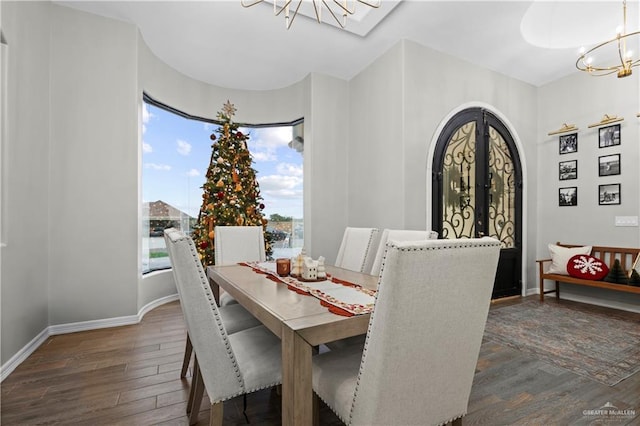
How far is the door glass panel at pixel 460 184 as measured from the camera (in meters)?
3.87

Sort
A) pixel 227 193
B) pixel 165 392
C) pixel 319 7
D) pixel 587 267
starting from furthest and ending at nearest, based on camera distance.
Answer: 1. pixel 227 193
2. pixel 587 267
3. pixel 319 7
4. pixel 165 392

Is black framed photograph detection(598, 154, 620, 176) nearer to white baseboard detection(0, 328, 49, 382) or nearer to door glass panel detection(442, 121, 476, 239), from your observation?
door glass panel detection(442, 121, 476, 239)

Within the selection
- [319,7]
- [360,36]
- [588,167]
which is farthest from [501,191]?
[319,7]

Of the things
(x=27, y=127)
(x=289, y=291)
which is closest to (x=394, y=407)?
(x=289, y=291)

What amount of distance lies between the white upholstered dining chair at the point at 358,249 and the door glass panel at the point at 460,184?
4.94 feet

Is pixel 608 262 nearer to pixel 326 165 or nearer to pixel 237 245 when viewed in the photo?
pixel 326 165

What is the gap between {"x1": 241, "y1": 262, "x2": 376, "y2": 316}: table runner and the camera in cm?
134

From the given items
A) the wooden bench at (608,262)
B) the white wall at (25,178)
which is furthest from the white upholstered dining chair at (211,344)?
the wooden bench at (608,262)

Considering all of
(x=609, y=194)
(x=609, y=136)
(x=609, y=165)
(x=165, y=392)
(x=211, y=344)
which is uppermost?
(x=609, y=136)

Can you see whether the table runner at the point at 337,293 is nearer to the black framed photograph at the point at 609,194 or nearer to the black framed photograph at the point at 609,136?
the black framed photograph at the point at 609,194

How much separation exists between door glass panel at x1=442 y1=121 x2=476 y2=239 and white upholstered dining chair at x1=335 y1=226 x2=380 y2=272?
150cm

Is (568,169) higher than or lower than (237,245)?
higher

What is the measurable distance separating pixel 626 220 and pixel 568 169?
36.6 inches

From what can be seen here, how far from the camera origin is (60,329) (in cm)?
294
